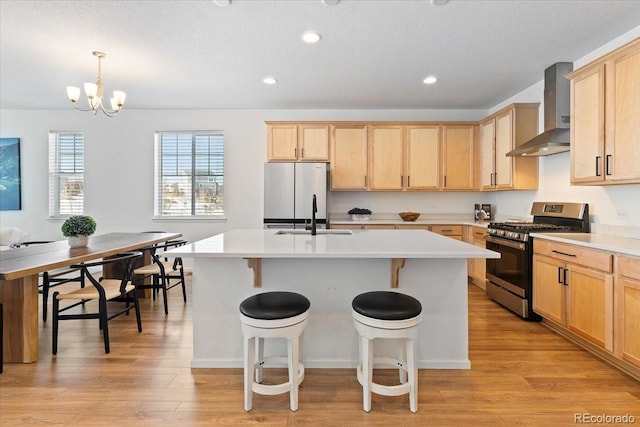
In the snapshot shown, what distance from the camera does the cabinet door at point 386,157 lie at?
491cm

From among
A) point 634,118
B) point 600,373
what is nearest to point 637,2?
point 634,118

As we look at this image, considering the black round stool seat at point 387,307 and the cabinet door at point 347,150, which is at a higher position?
the cabinet door at point 347,150

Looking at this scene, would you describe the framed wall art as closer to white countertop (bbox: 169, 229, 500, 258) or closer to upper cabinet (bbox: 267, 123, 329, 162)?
upper cabinet (bbox: 267, 123, 329, 162)

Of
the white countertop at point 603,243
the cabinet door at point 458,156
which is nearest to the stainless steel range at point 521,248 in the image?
the white countertop at point 603,243

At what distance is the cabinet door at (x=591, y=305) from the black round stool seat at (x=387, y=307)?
153 centimetres

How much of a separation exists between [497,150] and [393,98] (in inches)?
61.3

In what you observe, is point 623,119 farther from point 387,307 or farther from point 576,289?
point 387,307

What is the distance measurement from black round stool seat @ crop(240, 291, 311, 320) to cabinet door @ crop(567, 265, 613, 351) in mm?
2122

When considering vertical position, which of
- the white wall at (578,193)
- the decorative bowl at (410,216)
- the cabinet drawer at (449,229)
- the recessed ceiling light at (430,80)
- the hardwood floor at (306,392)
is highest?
the recessed ceiling light at (430,80)

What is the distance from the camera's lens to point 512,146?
13.4 feet

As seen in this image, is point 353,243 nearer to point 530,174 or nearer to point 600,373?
point 600,373

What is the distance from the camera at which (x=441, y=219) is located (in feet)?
17.3

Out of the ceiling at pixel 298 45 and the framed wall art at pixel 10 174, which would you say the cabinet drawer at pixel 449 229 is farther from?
the framed wall art at pixel 10 174

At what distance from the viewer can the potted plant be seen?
3.20 meters
